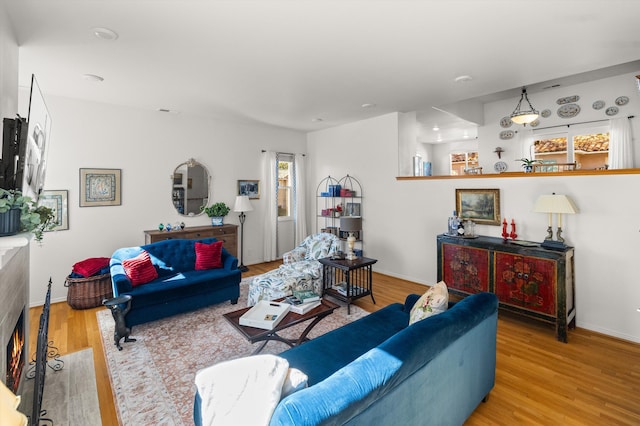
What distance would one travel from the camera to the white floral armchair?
372 centimetres

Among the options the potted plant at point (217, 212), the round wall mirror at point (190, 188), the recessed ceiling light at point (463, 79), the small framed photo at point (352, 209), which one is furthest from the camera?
the small framed photo at point (352, 209)

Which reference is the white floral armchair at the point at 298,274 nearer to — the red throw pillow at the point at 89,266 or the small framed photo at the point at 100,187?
the red throw pillow at the point at 89,266

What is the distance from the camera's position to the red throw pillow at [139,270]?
3.52m

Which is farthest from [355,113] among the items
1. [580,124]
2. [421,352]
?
[421,352]

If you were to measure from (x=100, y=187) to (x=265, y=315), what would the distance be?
11.8ft

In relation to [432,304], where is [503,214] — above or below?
above

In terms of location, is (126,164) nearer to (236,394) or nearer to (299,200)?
(299,200)

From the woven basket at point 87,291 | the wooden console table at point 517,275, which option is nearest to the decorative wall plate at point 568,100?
the wooden console table at point 517,275

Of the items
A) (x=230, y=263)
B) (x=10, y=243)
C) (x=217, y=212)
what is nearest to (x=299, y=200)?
(x=217, y=212)

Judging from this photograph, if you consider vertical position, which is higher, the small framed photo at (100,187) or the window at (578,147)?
the window at (578,147)

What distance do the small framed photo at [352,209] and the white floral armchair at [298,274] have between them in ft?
4.96

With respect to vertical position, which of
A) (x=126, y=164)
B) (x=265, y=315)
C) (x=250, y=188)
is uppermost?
(x=126, y=164)

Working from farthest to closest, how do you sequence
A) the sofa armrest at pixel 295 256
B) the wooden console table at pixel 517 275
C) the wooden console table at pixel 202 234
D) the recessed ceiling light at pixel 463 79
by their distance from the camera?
1. the wooden console table at pixel 202 234
2. the sofa armrest at pixel 295 256
3. the recessed ceiling light at pixel 463 79
4. the wooden console table at pixel 517 275

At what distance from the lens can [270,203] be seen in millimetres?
6398
